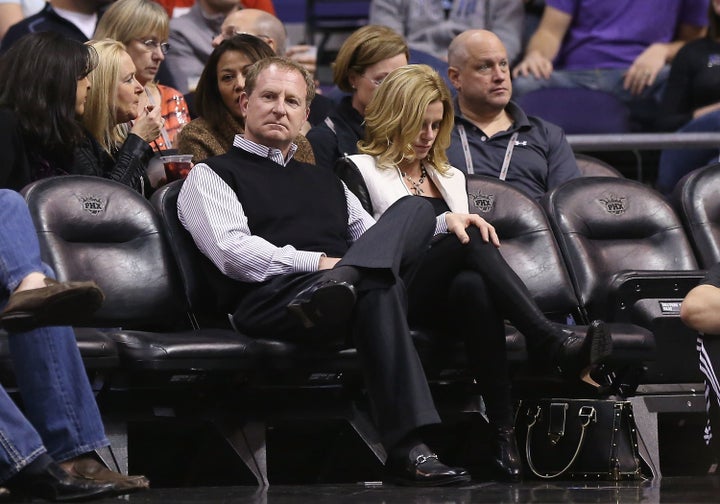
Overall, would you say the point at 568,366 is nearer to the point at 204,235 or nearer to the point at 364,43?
the point at 204,235

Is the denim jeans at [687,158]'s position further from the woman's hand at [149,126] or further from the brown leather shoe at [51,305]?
the brown leather shoe at [51,305]

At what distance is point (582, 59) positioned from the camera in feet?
23.6

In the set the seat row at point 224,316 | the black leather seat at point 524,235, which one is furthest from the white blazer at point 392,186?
the seat row at point 224,316

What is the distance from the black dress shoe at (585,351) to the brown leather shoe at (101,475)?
1.34 m

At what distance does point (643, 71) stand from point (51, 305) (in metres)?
4.39

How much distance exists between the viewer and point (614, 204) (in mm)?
4949

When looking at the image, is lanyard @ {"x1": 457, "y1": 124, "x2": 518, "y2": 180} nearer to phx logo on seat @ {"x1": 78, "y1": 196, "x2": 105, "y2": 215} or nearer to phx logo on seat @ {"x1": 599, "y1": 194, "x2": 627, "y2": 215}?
phx logo on seat @ {"x1": 599, "y1": 194, "x2": 627, "y2": 215}

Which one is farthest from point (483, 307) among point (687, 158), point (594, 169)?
point (687, 158)

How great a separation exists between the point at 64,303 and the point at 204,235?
36.4 inches

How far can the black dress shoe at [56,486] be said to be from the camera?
11.2ft

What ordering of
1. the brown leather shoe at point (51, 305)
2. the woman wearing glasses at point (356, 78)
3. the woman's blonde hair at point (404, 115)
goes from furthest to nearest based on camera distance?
the woman wearing glasses at point (356, 78)
the woman's blonde hair at point (404, 115)
the brown leather shoe at point (51, 305)

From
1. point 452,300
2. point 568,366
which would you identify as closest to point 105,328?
point 452,300

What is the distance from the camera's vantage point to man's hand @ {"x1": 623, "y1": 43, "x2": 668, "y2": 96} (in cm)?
691

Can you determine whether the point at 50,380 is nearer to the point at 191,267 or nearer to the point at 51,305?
the point at 51,305
